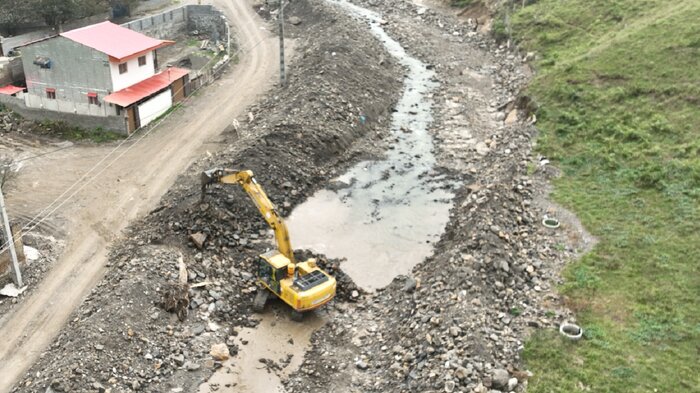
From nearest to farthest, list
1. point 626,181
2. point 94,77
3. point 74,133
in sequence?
point 626,181 → point 74,133 → point 94,77

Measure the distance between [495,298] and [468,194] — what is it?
11087 millimetres

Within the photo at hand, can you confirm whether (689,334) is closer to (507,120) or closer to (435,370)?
(435,370)

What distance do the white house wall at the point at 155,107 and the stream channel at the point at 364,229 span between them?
42.7 ft

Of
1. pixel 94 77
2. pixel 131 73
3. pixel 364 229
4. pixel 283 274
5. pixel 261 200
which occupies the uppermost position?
pixel 261 200

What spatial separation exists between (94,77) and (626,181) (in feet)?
99.2

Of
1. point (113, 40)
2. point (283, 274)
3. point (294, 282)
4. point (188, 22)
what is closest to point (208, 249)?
point (283, 274)

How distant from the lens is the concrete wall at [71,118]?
3766 centimetres

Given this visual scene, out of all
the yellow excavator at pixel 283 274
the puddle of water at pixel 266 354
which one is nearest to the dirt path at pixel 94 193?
the puddle of water at pixel 266 354

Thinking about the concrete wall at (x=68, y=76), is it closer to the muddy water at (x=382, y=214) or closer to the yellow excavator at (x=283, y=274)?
the muddy water at (x=382, y=214)

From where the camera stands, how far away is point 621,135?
3434 cm

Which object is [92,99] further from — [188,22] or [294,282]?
[188,22]

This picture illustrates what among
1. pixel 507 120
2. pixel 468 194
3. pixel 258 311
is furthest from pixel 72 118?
pixel 507 120

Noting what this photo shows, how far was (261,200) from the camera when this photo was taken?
80.0ft

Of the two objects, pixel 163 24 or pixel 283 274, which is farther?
pixel 163 24
